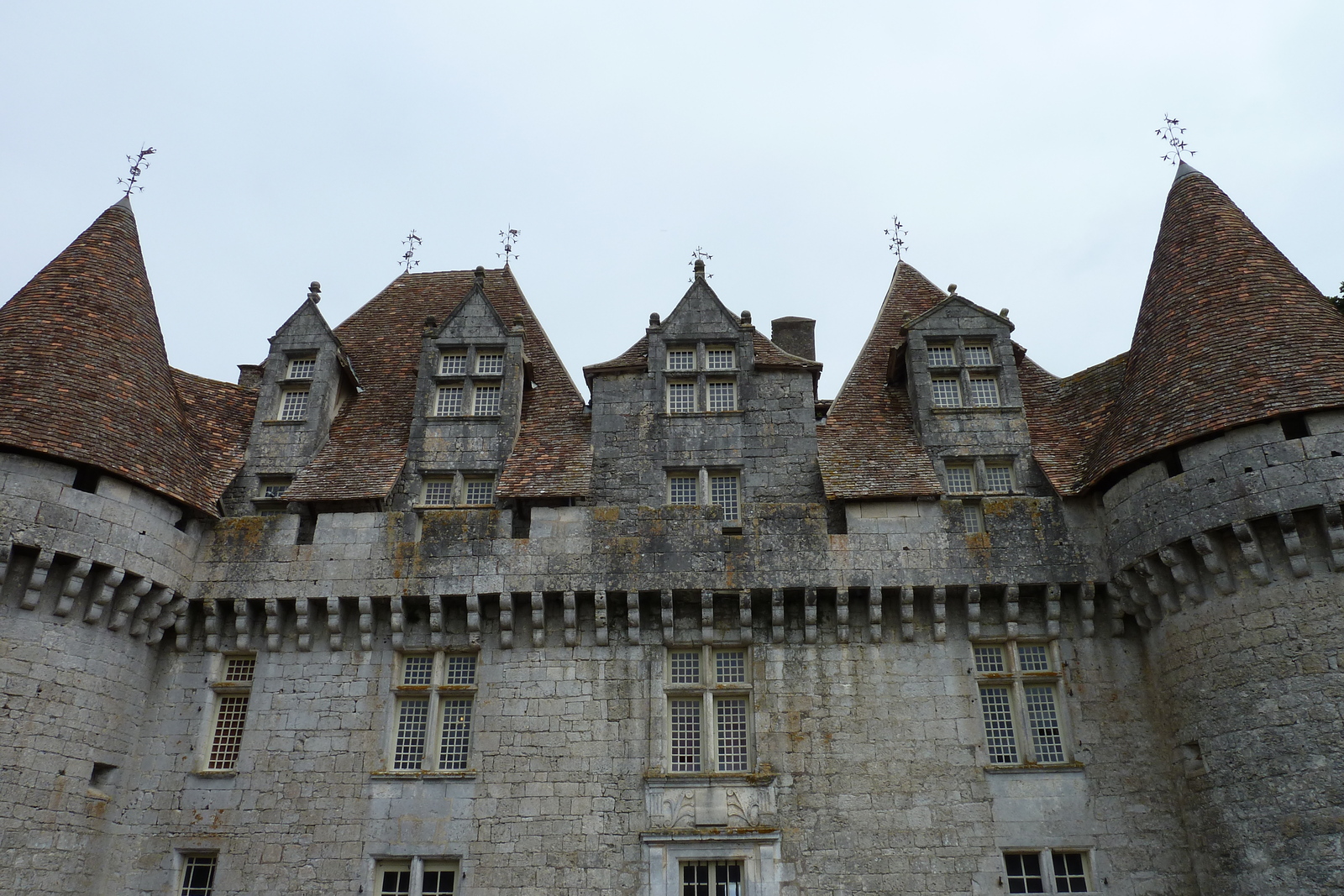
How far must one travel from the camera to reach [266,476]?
16516 mm

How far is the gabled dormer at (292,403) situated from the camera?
16.5 meters

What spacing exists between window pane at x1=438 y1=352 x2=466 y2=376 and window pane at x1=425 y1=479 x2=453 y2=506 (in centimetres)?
204

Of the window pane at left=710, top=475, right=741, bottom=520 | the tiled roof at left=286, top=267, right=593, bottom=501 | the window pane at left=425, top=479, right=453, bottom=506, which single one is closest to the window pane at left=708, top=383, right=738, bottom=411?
the window pane at left=710, top=475, right=741, bottom=520

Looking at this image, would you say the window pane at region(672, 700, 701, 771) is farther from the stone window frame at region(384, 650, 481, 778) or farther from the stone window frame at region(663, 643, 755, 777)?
the stone window frame at region(384, 650, 481, 778)

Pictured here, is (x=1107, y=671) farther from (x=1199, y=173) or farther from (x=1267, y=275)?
(x=1199, y=173)

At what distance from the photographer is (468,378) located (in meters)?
17.2

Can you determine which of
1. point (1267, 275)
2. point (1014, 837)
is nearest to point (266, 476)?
point (1014, 837)

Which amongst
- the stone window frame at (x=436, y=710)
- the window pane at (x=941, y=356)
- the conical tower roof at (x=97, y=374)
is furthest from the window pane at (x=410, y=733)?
the window pane at (x=941, y=356)

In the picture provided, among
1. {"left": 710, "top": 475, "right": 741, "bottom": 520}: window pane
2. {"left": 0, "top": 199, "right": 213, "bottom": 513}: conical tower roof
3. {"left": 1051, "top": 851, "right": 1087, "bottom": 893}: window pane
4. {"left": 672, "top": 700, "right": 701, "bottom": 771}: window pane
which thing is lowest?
{"left": 1051, "top": 851, "right": 1087, "bottom": 893}: window pane

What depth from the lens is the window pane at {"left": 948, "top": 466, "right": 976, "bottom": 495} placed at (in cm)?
1588

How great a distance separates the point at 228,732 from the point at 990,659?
10.9m

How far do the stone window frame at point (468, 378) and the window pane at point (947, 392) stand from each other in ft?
23.7

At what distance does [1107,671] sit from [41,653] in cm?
1436

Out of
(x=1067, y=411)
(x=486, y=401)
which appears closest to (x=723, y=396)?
(x=486, y=401)
